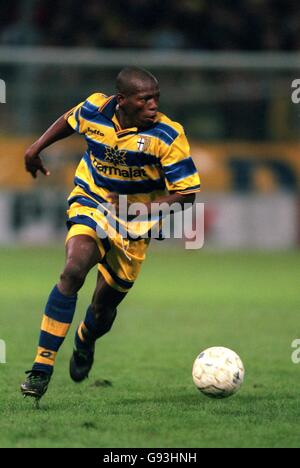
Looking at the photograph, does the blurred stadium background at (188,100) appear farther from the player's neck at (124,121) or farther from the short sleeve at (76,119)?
the player's neck at (124,121)

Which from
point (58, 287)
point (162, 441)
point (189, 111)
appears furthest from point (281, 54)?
point (162, 441)

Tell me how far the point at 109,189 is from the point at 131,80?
687mm

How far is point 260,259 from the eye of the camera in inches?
634

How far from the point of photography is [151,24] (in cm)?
2028

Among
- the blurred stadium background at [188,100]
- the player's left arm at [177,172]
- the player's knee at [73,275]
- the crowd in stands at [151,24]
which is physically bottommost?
the player's knee at [73,275]

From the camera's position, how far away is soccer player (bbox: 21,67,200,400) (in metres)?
5.80

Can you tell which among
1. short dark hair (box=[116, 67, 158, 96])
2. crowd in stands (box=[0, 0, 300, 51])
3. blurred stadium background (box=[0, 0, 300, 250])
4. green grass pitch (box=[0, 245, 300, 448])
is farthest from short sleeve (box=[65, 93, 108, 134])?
crowd in stands (box=[0, 0, 300, 51])

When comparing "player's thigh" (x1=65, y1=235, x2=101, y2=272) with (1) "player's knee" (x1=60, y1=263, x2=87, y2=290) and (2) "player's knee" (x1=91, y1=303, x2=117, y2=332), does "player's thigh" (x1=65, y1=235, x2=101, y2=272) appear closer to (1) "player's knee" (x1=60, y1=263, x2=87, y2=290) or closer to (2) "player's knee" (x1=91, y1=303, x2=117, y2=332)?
(1) "player's knee" (x1=60, y1=263, x2=87, y2=290)

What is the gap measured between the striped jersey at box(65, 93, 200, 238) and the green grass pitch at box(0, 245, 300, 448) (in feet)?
3.98

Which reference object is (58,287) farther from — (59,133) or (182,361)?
(182,361)

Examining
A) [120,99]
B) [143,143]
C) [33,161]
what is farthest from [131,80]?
[33,161]

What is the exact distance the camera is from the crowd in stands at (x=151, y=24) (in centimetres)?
1981

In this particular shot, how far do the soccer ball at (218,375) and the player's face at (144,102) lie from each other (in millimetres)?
1434

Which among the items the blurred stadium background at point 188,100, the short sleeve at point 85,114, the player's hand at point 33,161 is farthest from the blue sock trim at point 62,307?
the blurred stadium background at point 188,100
